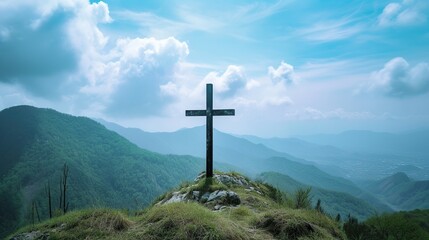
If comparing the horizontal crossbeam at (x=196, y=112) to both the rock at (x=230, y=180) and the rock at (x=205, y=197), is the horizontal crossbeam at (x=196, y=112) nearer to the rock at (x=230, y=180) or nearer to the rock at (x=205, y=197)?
the rock at (x=230, y=180)

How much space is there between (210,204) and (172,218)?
4.09 meters

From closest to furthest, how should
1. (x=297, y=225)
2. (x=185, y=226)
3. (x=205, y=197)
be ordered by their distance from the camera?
(x=185, y=226) < (x=297, y=225) < (x=205, y=197)

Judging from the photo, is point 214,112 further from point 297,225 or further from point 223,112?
point 297,225

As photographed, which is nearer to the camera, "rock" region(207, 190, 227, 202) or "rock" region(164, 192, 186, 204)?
"rock" region(207, 190, 227, 202)

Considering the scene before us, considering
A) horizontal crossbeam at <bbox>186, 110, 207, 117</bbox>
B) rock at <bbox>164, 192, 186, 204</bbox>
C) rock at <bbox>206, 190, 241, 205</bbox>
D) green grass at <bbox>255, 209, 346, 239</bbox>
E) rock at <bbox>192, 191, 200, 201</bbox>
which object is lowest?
rock at <bbox>164, 192, 186, 204</bbox>

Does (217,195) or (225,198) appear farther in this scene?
(217,195)

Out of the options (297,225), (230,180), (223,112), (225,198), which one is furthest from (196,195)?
(297,225)

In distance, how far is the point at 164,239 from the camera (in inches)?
278

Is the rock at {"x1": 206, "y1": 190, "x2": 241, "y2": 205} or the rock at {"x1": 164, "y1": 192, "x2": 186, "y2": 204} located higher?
the rock at {"x1": 206, "y1": 190, "x2": 241, "y2": 205}

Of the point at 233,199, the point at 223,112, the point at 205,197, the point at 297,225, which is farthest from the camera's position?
the point at 223,112

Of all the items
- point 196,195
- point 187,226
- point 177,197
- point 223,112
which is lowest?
point 177,197

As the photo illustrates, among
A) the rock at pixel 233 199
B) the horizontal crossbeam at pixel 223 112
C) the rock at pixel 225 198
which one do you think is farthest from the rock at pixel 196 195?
the horizontal crossbeam at pixel 223 112

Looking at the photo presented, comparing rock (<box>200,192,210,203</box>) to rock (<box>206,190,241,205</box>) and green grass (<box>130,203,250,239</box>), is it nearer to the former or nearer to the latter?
rock (<box>206,190,241,205</box>)

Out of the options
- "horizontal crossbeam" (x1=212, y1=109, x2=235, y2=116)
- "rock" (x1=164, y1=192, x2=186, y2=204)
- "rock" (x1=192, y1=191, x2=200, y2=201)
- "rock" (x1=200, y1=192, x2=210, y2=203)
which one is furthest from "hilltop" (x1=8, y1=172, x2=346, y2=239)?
"horizontal crossbeam" (x1=212, y1=109, x2=235, y2=116)
